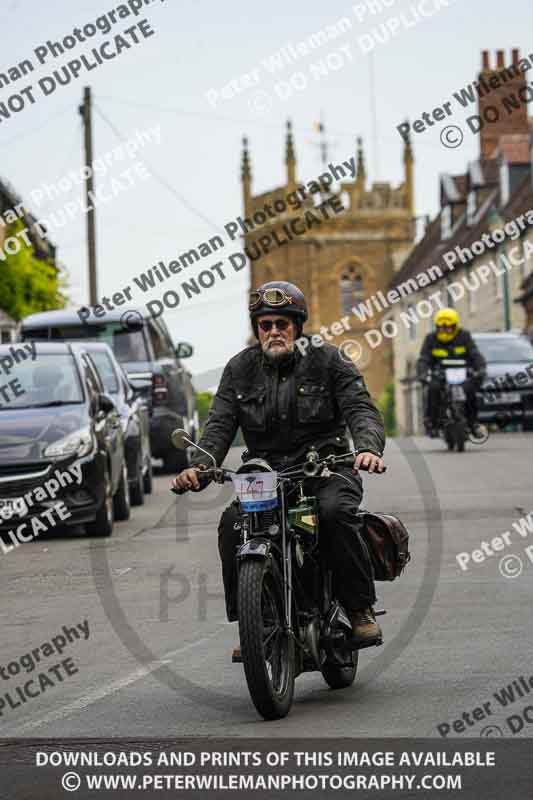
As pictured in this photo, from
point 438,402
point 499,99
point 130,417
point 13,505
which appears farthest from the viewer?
point 499,99

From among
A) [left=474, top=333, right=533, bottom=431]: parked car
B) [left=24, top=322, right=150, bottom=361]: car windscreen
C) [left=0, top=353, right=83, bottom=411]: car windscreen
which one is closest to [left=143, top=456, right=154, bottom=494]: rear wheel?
[left=24, top=322, right=150, bottom=361]: car windscreen

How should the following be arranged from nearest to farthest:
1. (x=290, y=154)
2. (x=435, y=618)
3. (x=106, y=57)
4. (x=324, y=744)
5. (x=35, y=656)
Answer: (x=324, y=744) < (x=35, y=656) < (x=435, y=618) < (x=106, y=57) < (x=290, y=154)

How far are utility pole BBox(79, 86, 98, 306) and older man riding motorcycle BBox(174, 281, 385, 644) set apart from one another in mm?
36764

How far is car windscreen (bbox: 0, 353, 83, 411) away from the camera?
15.7m

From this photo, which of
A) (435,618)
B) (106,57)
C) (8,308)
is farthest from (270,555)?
(8,308)

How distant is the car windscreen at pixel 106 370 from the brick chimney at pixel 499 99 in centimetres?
4202

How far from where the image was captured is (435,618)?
379 inches

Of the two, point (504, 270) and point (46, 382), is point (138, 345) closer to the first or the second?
point (46, 382)

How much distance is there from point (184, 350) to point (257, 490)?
→ 19501mm

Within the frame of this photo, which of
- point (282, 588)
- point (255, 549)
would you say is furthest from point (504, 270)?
point (255, 549)

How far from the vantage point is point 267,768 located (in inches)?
227

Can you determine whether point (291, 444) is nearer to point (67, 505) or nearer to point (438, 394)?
point (67, 505)

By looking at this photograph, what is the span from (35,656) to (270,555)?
2518 mm

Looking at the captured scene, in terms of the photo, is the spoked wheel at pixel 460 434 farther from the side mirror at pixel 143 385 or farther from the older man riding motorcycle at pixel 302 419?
the older man riding motorcycle at pixel 302 419
